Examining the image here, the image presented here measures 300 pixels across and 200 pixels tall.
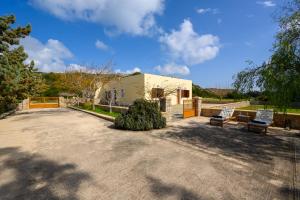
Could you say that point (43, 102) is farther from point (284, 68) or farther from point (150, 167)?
point (284, 68)

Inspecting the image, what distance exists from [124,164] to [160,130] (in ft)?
14.7

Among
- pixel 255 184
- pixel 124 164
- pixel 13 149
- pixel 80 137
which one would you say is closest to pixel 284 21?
pixel 255 184

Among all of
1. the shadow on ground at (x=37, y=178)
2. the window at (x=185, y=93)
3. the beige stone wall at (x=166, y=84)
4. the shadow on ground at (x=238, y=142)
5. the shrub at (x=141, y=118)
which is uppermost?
the beige stone wall at (x=166, y=84)

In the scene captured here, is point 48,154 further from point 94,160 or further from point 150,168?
point 150,168

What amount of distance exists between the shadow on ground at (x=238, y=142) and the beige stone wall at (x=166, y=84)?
10.6m

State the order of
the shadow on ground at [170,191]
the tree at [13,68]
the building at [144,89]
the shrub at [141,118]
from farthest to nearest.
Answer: the building at [144,89]
the tree at [13,68]
the shrub at [141,118]
the shadow on ground at [170,191]

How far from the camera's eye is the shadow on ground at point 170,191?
3449 millimetres

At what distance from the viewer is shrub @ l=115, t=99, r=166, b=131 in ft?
30.3

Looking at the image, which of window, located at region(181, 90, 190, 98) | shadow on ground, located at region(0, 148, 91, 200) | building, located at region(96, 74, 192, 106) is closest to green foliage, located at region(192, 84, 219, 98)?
window, located at region(181, 90, 190, 98)

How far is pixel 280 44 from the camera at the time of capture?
6613mm

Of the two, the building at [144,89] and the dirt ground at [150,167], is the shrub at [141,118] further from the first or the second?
the building at [144,89]

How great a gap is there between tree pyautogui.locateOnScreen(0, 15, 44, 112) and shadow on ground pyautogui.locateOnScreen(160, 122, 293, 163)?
9.79 metres

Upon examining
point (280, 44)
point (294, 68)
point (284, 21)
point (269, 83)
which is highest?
point (284, 21)

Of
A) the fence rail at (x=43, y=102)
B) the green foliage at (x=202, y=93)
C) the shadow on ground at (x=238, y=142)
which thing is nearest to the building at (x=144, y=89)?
the fence rail at (x=43, y=102)
